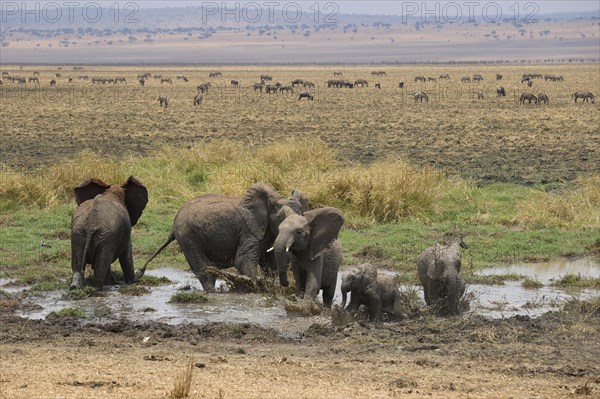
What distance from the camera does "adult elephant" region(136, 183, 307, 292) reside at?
41.2ft

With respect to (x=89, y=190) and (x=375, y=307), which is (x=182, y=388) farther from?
(x=89, y=190)

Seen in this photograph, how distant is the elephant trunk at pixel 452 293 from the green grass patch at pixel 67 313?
374 centimetres

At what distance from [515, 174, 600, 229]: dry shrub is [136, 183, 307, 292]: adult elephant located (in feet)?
18.1

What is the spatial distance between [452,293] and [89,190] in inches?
204

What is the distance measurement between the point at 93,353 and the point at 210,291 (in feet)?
11.9

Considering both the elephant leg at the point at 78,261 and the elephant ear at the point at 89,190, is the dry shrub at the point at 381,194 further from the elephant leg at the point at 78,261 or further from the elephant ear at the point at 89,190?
the elephant leg at the point at 78,261

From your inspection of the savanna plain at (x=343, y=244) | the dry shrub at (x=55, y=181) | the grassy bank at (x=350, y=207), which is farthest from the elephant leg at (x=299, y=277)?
the dry shrub at (x=55, y=181)

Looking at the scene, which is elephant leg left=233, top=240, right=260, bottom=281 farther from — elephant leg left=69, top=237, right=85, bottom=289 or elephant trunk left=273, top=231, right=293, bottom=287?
elephant leg left=69, top=237, right=85, bottom=289

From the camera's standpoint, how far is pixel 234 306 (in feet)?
38.5

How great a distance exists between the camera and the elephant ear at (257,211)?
12531 millimetres

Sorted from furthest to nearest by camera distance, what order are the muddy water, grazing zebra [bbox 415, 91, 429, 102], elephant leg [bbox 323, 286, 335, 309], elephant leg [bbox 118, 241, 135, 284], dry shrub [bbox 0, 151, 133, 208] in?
grazing zebra [bbox 415, 91, 429, 102]
dry shrub [bbox 0, 151, 133, 208]
elephant leg [bbox 118, 241, 135, 284]
elephant leg [bbox 323, 286, 335, 309]
the muddy water

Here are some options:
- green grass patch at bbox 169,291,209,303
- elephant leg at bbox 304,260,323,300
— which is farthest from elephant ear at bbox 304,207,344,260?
green grass patch at bbox 169,291,209,303

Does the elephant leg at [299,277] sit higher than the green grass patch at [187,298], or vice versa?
the elephant leg at [299,277]

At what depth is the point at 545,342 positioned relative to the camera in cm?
948
